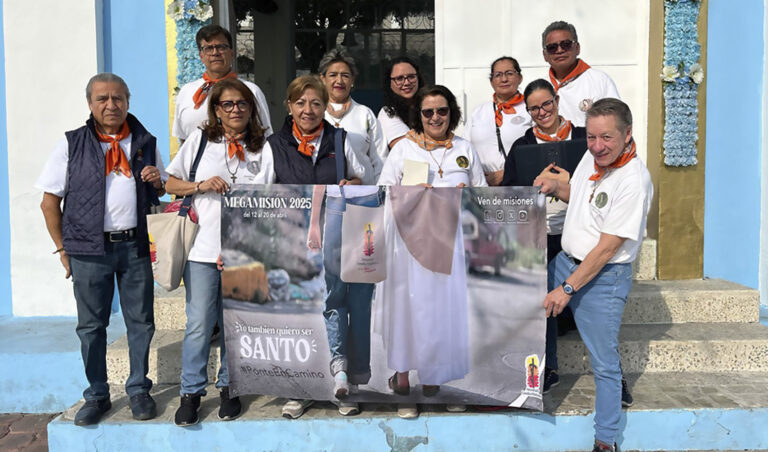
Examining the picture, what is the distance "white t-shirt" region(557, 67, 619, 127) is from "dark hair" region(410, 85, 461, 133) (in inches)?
35.2

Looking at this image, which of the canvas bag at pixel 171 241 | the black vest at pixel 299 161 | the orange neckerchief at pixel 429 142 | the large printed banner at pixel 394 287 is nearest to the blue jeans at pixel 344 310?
the large printed banner at pixel 394 287

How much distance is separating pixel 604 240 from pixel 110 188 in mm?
2571

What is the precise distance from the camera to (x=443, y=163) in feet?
11.8

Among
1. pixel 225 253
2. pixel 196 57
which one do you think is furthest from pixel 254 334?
pixel 196 57

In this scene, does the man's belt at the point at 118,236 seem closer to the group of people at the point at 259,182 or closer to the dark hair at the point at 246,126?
the group of people at the point at 259,182

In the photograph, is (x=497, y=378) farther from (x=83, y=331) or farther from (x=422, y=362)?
(x=83, y=331)

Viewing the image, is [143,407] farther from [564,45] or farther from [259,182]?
[564,45]

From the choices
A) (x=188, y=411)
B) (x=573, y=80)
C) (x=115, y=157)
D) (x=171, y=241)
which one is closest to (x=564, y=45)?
(x=573, y=80)

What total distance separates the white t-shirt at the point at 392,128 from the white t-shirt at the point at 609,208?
4.48 ft

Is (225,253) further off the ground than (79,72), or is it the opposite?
(79,72)

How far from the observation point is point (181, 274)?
11.0 feet

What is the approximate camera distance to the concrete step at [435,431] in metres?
3.39

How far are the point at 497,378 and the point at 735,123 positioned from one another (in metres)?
3.54

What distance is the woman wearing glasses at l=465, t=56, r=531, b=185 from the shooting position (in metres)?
4.07
